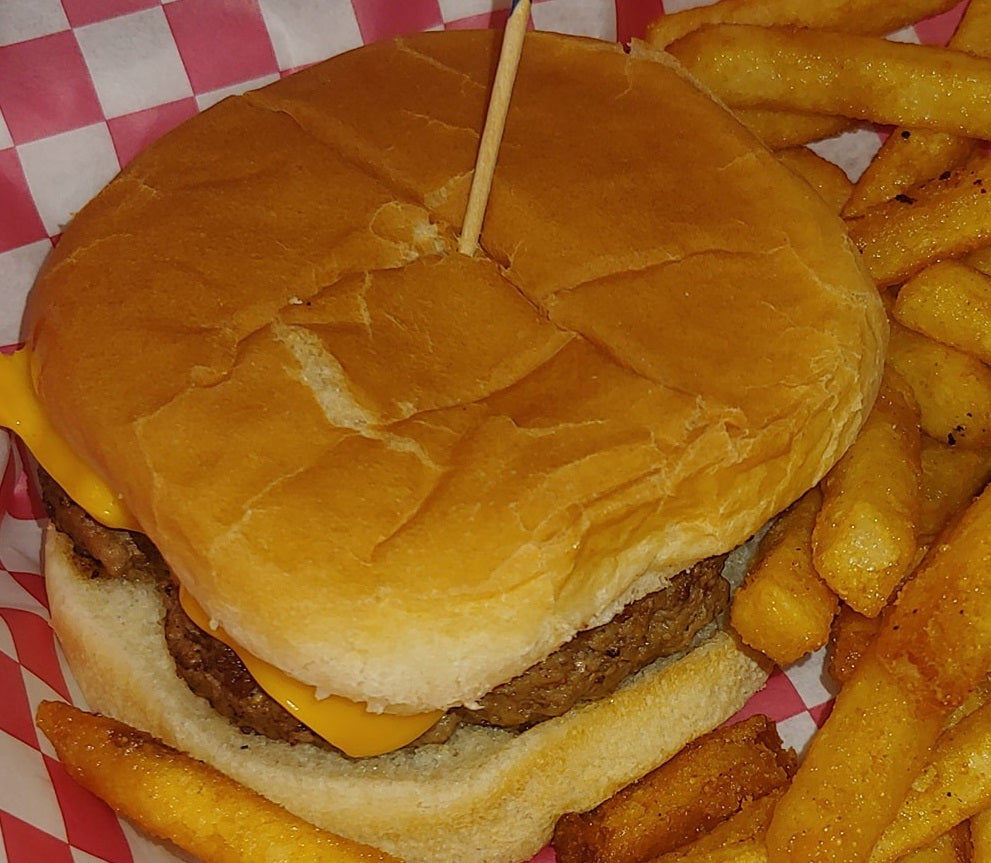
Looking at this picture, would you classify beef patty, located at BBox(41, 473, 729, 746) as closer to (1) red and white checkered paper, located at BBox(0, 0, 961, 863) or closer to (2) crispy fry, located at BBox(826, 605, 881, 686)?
(2) crispy fry, located at BBox(826, 605, 881, 686)

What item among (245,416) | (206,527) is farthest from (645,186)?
(206,527)

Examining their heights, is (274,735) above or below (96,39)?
below

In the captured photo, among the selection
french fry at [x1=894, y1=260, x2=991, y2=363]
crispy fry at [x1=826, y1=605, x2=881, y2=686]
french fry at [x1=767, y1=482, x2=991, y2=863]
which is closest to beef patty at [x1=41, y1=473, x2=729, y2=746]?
crispy fry at [x1=826, y1=605, x2=881, y2=686]

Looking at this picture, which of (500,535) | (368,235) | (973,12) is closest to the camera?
(500,535)

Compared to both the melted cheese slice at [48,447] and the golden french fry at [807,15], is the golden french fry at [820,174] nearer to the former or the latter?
the golden french fry at [807,15]

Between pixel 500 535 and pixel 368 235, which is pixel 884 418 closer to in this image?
pixel 500 535

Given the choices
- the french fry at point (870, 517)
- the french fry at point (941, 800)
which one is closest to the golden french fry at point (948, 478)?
the french fry at point (870, 517)
